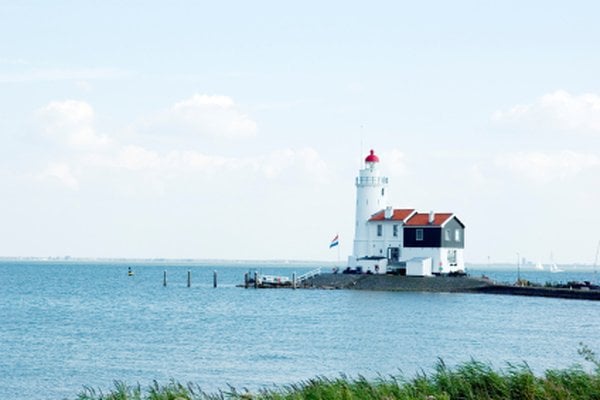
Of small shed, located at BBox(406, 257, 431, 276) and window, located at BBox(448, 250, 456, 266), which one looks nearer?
small shed, located at BBox(406, 257, 431, 276)

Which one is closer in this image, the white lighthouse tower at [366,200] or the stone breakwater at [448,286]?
the stone breakwater at [448,286]

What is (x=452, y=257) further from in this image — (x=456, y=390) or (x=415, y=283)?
(x=456, y=390)

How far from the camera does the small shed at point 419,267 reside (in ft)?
281

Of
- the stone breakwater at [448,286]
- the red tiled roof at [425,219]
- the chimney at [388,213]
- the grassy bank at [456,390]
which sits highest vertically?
the chimney at [388,213]

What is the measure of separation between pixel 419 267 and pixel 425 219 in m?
4.61

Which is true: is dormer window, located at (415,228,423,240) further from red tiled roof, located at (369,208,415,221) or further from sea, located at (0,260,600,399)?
sea, located at (0,260,600,399)

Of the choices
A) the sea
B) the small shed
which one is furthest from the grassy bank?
the small shed

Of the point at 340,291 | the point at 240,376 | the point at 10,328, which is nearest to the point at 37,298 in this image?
the point at 340,291

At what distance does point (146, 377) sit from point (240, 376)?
356 cm

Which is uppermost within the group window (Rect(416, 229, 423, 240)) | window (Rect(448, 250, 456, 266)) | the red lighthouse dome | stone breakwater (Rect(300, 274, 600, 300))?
the red lighthouse dome

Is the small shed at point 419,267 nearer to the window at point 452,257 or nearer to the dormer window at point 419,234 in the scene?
the dormer window at point 419,234

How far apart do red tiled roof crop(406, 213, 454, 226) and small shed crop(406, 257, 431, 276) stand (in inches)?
120

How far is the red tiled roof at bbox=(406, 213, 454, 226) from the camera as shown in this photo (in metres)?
86.6

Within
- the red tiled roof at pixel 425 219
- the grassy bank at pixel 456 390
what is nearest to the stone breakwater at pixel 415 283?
the red tiled roof at pixel 425 219
